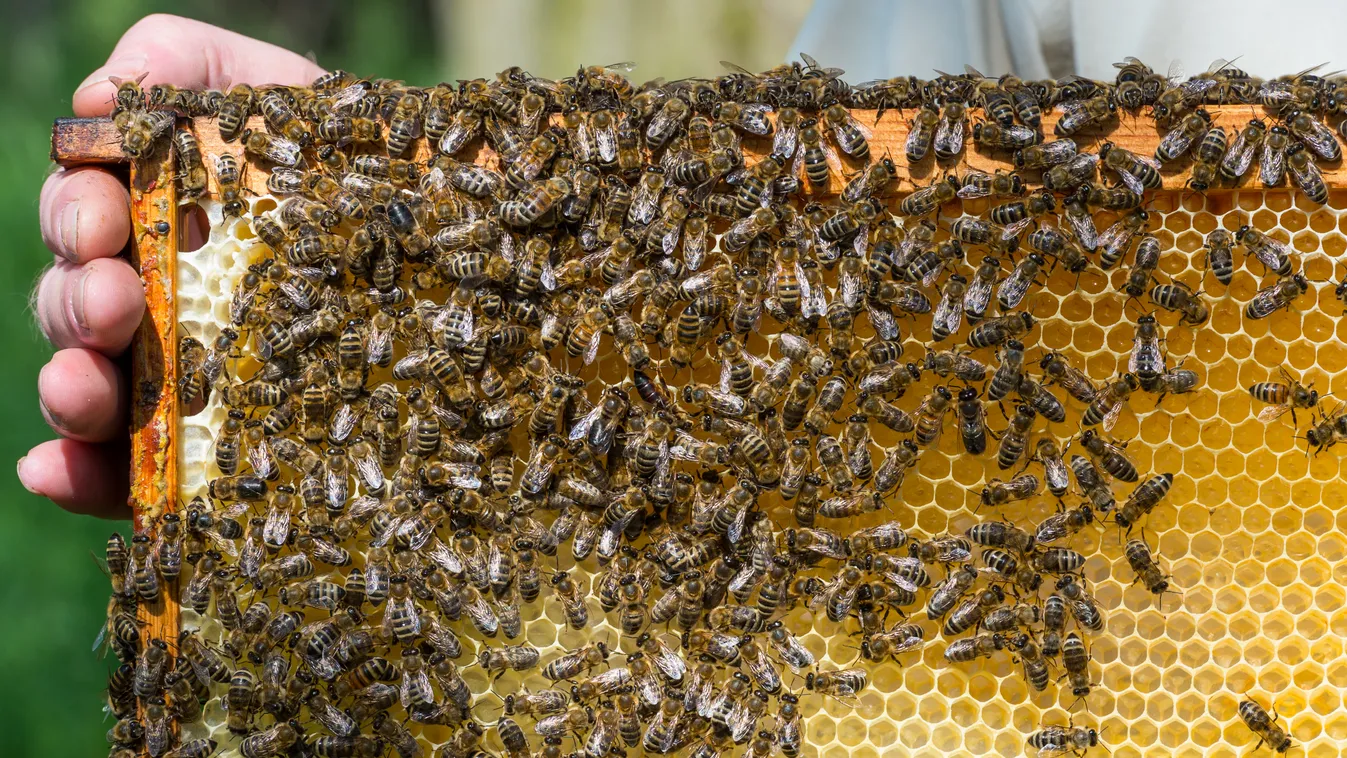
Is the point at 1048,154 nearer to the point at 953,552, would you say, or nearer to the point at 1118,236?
the point at 1118,236

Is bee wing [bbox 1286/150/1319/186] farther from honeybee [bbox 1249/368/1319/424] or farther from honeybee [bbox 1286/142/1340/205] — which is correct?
honeybee [bbox 1249/368/1319/424]

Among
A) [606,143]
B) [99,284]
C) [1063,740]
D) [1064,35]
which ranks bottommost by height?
[1063,740]

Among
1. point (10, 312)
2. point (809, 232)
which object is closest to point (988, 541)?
point (809, 232)

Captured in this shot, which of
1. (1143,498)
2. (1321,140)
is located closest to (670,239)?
(1143,498)

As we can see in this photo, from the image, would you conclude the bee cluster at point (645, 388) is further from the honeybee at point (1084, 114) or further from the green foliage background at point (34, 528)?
the green foliage background at point (34, 528)

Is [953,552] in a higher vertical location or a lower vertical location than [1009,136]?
lower

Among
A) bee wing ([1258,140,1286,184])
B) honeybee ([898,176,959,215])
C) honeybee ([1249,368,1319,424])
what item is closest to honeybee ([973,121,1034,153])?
honeybee ([898,176,959,215])

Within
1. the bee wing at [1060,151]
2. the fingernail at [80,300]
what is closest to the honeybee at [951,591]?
the bee wing at [1060,151]
